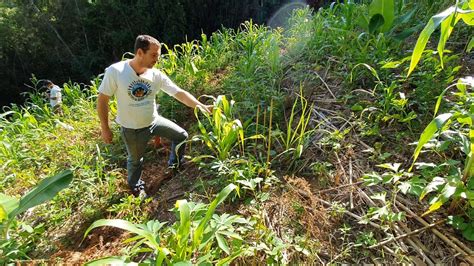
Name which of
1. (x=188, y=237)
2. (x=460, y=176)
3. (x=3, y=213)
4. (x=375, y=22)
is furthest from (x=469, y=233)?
(x=3, y=213)

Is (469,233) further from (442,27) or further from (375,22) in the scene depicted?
(375,22)

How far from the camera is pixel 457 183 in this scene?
1.49 metres

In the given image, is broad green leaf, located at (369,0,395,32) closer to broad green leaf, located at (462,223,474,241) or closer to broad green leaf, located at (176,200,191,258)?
broad green leaf, located at (462,223,474,241)

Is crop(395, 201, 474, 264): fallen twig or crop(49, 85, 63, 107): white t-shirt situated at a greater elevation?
crop(395, 201, 474, 264): fallen twig

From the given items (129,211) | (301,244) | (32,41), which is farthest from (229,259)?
(32,41)

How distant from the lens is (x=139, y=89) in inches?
95.2

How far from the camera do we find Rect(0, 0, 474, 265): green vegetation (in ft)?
5.13

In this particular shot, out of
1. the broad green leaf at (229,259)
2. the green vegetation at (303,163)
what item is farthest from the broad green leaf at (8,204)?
the broad green leaf at (229,259)

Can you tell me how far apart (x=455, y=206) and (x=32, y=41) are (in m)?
18.8

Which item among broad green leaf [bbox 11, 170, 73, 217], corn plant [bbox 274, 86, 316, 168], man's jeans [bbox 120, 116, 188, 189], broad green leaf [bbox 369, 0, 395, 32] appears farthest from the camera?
broad green leaf [bbox 369, 0, 395, 32]

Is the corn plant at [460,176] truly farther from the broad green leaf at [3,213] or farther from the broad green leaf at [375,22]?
the broad green leaf at [3,213]

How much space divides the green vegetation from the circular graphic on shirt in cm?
51

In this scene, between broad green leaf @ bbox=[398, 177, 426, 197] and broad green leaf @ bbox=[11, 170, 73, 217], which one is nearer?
broad green leaf @ bbox=[398, 177, 426, 197]

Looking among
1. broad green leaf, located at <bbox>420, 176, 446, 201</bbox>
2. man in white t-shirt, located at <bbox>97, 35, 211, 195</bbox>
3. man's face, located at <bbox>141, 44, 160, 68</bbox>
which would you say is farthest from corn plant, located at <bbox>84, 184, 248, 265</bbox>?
man's face, located at <bbox>141, 44, 160, 68</bbox>
